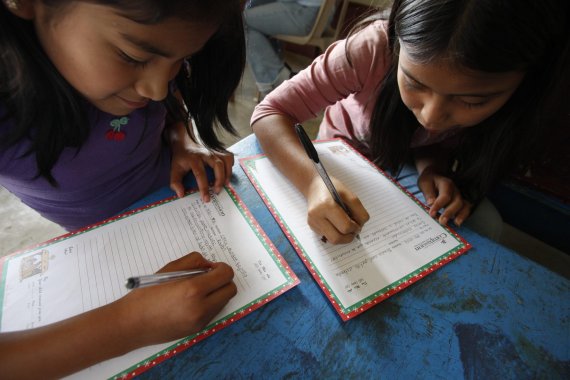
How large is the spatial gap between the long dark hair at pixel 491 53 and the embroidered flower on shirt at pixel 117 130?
1.71 feet

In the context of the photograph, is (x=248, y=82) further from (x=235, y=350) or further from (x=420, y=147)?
(x=235, y=350)

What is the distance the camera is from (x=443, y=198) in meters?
0.58

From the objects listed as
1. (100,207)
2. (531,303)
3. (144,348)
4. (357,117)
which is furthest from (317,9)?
(144,348)

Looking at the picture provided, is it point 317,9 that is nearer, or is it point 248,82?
point 317,9

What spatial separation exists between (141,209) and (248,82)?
6.59 ft

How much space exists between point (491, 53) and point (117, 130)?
24.5 inches

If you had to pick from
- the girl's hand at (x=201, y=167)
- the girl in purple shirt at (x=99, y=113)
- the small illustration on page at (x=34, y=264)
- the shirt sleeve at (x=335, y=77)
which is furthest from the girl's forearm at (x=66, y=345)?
the shirt sleeve at (x=335, y=77)

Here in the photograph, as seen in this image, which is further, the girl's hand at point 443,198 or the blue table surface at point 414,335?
the girl's hand at point 443,198

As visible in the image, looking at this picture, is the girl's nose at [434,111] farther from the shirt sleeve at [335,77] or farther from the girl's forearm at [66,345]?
the girl's forearm at [66,345]

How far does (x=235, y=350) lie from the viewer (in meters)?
0.36

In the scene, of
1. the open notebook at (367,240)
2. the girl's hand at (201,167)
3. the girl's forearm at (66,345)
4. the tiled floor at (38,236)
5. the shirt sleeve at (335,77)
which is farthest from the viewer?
the tiled floor at (38,236)

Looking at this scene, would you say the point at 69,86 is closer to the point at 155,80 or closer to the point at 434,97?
the point at 155,80

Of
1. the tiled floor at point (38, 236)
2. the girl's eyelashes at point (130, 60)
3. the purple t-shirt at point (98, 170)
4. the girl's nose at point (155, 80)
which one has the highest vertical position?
the girl's eyelashes at point (130, 60)

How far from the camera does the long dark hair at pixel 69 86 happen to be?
1.09 ft
